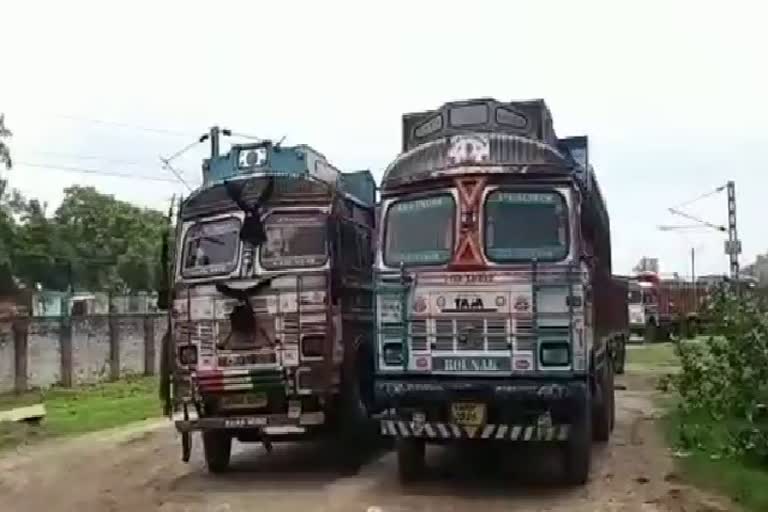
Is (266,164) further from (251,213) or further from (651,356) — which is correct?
(651,356)

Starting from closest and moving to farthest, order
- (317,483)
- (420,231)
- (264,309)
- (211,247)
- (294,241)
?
(420,231) < (317,483) < (264,309) < (294,241) < (211,247)

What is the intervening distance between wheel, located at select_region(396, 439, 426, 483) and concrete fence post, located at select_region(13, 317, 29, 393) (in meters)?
16.8

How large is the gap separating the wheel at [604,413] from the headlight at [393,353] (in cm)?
382

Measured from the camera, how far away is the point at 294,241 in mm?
11906

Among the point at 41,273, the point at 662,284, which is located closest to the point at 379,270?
the point at 662,284

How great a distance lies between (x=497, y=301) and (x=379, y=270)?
1.29 m

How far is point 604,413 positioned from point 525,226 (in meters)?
4.82

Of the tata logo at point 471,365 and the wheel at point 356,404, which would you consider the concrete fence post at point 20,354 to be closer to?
the wheel at point 356,404

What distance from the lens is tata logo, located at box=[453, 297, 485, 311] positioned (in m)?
10.5

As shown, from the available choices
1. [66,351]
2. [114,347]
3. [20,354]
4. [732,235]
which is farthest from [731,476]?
[732,235]

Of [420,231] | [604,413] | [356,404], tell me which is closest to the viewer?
[420,231]

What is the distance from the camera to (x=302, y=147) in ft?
40.9

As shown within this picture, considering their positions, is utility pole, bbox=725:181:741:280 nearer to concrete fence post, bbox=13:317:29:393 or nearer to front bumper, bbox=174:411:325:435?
concrete fence post, bbox=13:317:29:393

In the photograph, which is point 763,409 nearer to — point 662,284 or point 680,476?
point 680,476
